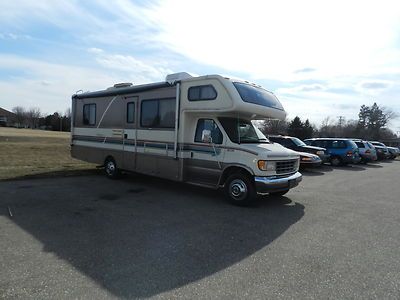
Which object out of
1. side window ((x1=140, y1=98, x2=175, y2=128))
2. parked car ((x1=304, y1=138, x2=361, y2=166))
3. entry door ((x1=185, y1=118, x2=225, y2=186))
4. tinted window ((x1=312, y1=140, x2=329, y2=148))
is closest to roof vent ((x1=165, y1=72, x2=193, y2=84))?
side window ((x1=140, y1=98, x2=175, y2=128))

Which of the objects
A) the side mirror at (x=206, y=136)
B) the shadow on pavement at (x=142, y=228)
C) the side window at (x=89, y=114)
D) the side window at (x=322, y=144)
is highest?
the side window at (x=89, y=114)

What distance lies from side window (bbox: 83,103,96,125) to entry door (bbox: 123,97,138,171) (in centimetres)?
184

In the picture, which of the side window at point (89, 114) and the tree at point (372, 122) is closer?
the side window at point (89, 114)

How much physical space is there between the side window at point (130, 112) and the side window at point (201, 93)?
2.54m

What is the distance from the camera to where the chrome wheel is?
784cm

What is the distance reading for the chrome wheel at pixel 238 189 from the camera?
7836mm

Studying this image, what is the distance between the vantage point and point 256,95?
8523mm

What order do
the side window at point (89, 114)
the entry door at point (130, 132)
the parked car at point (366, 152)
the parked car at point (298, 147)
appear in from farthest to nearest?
the parked car at point (366, 152), the parked car at point (298, 147), the side window at point (89, 114), the entry door at point (130, 132)

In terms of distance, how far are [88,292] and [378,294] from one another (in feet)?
10.7

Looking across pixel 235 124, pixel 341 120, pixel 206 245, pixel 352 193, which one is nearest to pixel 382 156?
pixel 352 193

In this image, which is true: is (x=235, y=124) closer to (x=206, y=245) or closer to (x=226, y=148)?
(x=226, y=148)

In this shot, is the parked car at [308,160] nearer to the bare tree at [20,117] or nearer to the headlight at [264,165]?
the headlight at [264,165]

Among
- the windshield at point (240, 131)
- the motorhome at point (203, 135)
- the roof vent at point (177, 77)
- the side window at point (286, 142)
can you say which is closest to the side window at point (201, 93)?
the motorhome at point (203, 135)

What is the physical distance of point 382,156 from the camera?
93.2 ft
